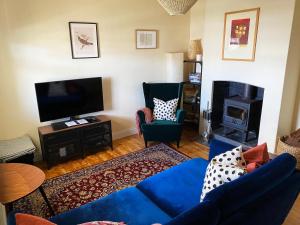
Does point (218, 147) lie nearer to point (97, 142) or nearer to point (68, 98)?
point (97, 142)

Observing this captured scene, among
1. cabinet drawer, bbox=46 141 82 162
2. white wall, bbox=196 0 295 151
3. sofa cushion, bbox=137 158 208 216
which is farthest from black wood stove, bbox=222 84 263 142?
cabinet drawer, bbox=46 141 82 162

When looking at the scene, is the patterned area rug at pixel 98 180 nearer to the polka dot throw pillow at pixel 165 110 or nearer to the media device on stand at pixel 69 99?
the polka dot throw pillow at pixel 165 110

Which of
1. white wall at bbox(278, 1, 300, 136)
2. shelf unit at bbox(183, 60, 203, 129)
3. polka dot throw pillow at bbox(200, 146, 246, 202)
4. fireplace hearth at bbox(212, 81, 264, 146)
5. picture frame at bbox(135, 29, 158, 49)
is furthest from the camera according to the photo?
shelf unit at bbox(183, 60, 203, 129)

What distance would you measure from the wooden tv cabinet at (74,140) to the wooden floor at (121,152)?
9 centimetres

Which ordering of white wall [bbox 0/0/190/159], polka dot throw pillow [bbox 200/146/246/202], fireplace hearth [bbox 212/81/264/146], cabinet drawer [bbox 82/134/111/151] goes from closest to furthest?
1. polka dot throw pillow [bbox 200/146/246/202]
2. white wall [bbox 0/0/190/159]
3. cabinet drawer [bbox 82/134/111/151]
4. fireplace hearth [bbox 212/81/264/146]

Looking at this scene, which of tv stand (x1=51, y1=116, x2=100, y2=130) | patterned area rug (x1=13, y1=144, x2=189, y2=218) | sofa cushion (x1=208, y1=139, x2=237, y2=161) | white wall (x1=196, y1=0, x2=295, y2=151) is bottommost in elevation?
patterned area rug (x1=13, y1=144, x2=189, y2=218)

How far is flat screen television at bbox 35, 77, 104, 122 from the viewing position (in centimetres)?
331

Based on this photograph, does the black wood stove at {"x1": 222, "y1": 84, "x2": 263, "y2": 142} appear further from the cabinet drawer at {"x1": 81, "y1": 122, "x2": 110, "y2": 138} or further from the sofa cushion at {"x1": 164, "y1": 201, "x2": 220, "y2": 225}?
the sofa cushion at {"x1": 164, "y1": 201, "x2": 220, "y2": 225}

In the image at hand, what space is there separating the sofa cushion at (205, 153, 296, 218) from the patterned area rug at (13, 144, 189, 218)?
69.9 inches

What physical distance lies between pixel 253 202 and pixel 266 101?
7.60 feet

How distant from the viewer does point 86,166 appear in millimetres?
3391

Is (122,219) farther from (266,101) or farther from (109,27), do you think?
(109,27)

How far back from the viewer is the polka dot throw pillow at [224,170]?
163cm

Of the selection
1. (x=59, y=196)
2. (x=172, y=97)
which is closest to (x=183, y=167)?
(x=59, y=196)
